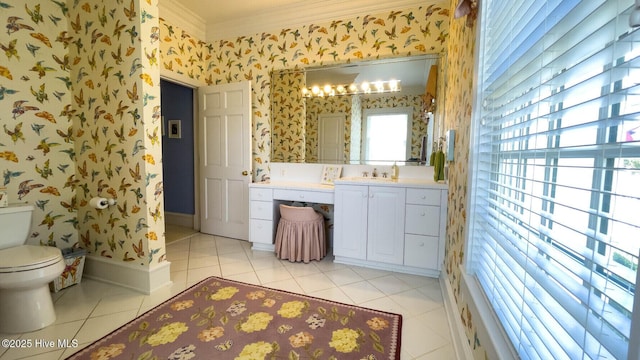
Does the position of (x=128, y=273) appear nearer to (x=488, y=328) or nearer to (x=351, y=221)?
(x=351, y=221)

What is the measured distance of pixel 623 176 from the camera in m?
0.48

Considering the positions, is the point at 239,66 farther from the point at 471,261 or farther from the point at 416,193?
the point at 471,261

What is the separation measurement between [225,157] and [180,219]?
151 cm

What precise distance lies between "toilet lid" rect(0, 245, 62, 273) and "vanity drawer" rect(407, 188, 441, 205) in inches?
105

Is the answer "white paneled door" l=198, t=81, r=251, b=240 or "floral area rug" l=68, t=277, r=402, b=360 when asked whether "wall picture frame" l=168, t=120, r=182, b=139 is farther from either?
"floral area rug" l=68, t=277, r=402, b=360

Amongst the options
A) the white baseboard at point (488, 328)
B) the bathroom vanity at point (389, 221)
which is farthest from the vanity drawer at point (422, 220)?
the white baseboard at point (488, 328)

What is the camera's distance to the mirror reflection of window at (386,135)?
294 cm

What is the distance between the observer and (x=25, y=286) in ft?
5.38

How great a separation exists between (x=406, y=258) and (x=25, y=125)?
335 cm

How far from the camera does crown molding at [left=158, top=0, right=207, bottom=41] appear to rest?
10.3ft

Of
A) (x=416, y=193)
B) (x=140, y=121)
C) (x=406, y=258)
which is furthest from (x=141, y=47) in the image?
(x=406, y=258)

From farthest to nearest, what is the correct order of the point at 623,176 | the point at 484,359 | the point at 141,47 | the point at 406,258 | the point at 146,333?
the point at 406,258 → the point at 141,47 → the point at 146,333 → the point at 484,359 → the point at 623,176

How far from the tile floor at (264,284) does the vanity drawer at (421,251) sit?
0.13 metres

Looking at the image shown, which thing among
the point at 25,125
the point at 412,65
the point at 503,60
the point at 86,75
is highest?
the point at 412,65
